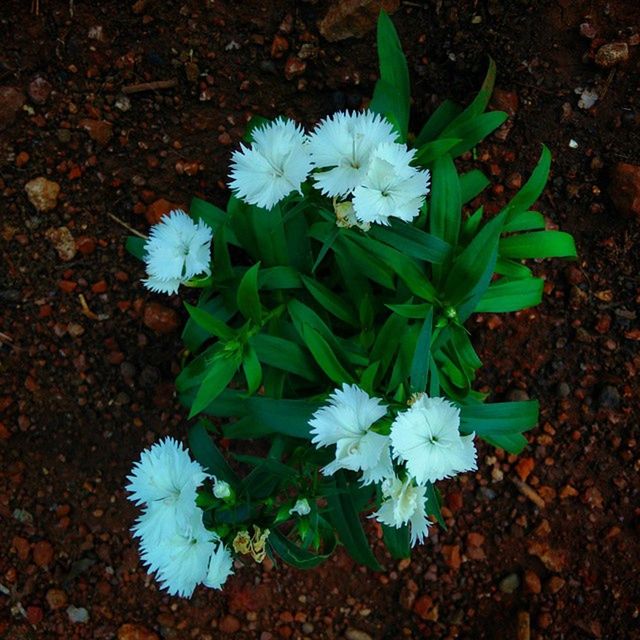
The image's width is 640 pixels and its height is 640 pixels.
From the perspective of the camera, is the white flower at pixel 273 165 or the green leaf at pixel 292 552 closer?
the white flower at pixel 273 165

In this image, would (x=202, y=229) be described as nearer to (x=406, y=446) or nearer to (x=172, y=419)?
(x=406, y=446)

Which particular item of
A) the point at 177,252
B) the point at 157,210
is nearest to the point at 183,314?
the point at 157,210

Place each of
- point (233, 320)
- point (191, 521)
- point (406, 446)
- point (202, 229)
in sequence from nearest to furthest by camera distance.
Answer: point (406, 446) → point (191, 521) → point (202, 229) → point (233, 320)

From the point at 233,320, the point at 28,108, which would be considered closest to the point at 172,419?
the point at 233,320

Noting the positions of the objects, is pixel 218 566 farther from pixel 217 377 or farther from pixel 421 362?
pixel 421 362

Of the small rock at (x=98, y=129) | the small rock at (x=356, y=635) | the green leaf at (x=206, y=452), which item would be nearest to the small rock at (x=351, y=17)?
the small rock at (x=98, y=129)

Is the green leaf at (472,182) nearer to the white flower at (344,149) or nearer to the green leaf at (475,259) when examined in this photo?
the green leaf at (475,259)

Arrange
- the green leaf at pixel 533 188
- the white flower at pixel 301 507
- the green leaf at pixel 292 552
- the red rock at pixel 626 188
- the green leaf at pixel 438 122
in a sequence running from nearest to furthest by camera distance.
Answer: the white flower at pixel 301 507 → the green leaf at pixel 292 552 → the green leaf at pixel 533 188 → the green leaf at pixel 438 122 → the red rock at pixel 626 188
